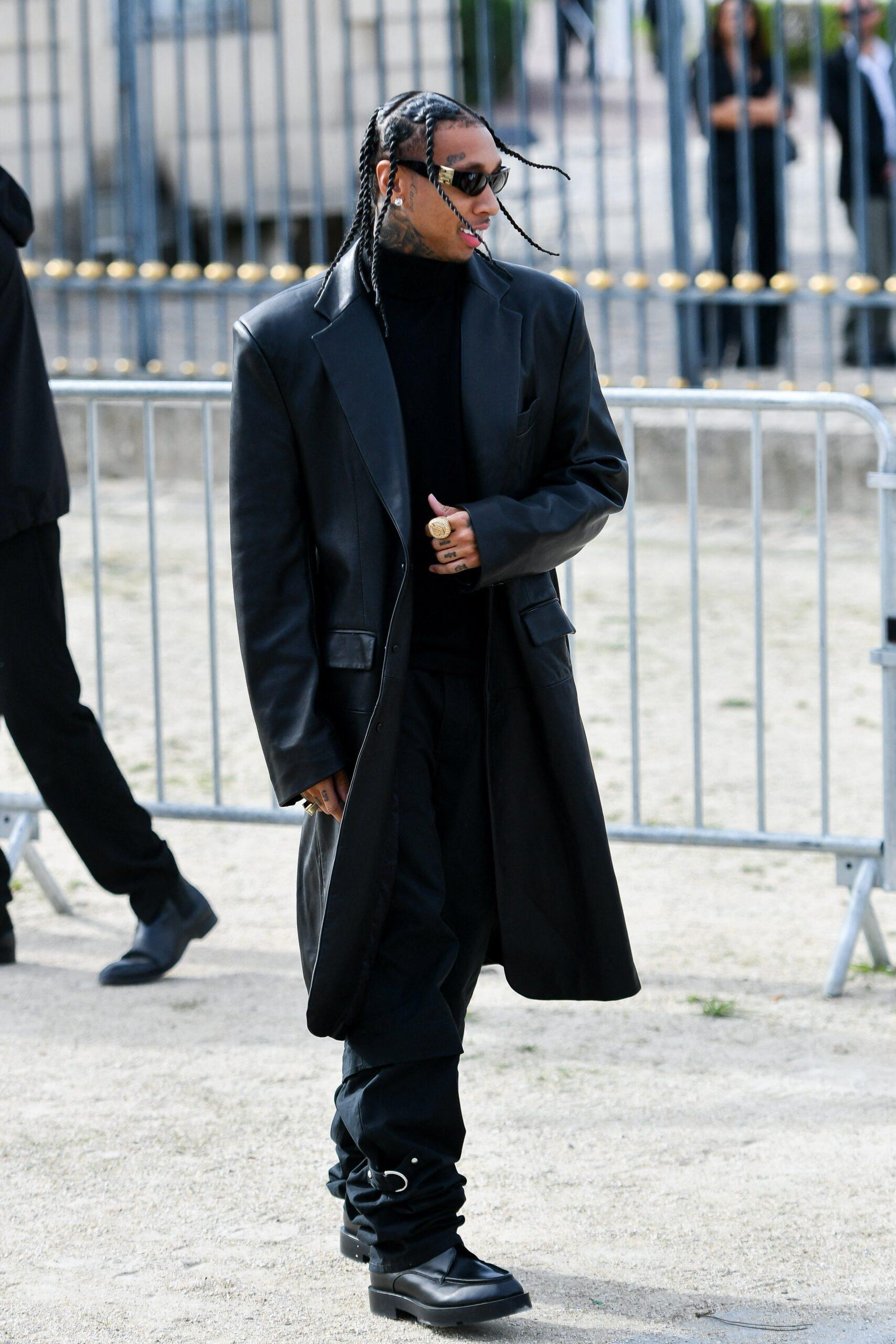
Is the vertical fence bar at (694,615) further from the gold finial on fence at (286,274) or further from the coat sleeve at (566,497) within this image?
the gold finial on fence at (286,274)

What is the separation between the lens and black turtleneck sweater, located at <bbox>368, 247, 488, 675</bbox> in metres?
3.25

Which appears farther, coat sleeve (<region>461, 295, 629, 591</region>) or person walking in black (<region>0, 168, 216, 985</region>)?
person walking in black (<region>0, 168, 216, 985</region>)

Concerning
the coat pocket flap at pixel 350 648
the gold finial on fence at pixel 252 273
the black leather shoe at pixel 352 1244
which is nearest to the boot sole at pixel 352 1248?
the black leather shoe at pixel 352 1244

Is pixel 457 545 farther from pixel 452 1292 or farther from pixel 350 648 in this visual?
pixel 452 1292

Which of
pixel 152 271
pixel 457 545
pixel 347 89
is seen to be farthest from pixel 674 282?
pixel 457 545

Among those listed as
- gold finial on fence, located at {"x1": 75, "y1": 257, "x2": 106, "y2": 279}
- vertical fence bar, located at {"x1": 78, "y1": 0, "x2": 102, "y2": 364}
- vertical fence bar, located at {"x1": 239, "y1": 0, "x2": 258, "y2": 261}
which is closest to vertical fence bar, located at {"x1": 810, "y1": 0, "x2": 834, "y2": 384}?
vertical fence bar, located at {"x1": 239, "y1": 0, "x2": 258, "y2": 261}

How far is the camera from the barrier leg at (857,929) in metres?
4.67

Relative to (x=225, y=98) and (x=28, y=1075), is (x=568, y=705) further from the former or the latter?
(x=225, y=98)

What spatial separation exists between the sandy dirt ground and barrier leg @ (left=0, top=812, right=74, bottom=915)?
0.17 ft

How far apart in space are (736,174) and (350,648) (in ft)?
26.8

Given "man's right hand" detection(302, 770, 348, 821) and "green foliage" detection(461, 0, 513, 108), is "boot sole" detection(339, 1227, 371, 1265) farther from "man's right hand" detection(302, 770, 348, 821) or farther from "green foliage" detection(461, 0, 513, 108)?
"green foliage" detection(461, 0, 513, 108)

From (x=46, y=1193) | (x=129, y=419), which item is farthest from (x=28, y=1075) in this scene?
(x=129, y=419)

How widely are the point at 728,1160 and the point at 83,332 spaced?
10452 millimetres

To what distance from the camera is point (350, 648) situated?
325 centimetres
